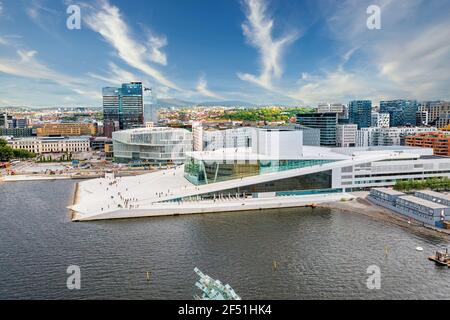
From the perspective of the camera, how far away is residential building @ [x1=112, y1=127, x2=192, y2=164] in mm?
40469

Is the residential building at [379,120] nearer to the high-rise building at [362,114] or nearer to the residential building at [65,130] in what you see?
the high-rise building at [362,114]

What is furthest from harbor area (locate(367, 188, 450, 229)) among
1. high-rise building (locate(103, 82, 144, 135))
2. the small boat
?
high-rise building (locate(103, 82, 144, 135))

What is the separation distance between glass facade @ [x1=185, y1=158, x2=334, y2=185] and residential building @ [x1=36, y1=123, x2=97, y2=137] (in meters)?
49.3

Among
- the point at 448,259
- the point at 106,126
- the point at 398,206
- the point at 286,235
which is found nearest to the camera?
the point at 448,259

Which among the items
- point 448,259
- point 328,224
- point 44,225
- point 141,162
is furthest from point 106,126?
point 448,259

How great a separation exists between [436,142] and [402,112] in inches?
1566

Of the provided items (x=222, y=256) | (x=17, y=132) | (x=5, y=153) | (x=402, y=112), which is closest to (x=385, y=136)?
(x=402, y=112)

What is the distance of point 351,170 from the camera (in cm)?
2558
